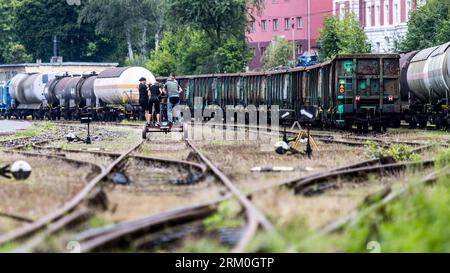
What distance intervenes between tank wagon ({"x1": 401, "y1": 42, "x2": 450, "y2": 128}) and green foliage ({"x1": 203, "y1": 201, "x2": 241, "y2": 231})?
22512 mm

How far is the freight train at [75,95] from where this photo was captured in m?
53.2

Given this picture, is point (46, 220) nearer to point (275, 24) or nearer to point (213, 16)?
point (213, 16)

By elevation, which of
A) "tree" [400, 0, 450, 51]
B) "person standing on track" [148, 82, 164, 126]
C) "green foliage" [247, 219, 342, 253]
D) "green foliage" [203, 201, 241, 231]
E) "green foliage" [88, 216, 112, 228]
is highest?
"tree" [400, 0, 450, 51]

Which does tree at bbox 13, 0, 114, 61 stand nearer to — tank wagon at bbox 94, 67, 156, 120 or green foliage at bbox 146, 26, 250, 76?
green foliage at bbox 146, 26, 250, 76

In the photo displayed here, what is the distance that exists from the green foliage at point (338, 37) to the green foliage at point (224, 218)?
5625 centimetres

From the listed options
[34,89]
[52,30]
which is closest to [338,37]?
[34,89]

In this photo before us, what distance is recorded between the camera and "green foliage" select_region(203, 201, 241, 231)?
951 cm

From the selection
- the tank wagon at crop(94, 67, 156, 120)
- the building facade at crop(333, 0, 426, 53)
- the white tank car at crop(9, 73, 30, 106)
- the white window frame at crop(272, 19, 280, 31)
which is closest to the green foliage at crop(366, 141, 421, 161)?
the tank wagon at crop(94, 67, 156, 120)

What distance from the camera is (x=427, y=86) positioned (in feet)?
116

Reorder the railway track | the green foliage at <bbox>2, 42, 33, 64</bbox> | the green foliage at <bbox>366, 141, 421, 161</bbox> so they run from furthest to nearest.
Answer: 1. the green foliage at <bbox>2, 42, 33, 64</bbox>
2. the green foliage at <bbox>366, 141, 421, 161</bbox>
3. the railway track

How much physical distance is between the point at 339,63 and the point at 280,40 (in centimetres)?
5044

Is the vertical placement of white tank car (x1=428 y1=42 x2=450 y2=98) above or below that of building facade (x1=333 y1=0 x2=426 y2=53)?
below
